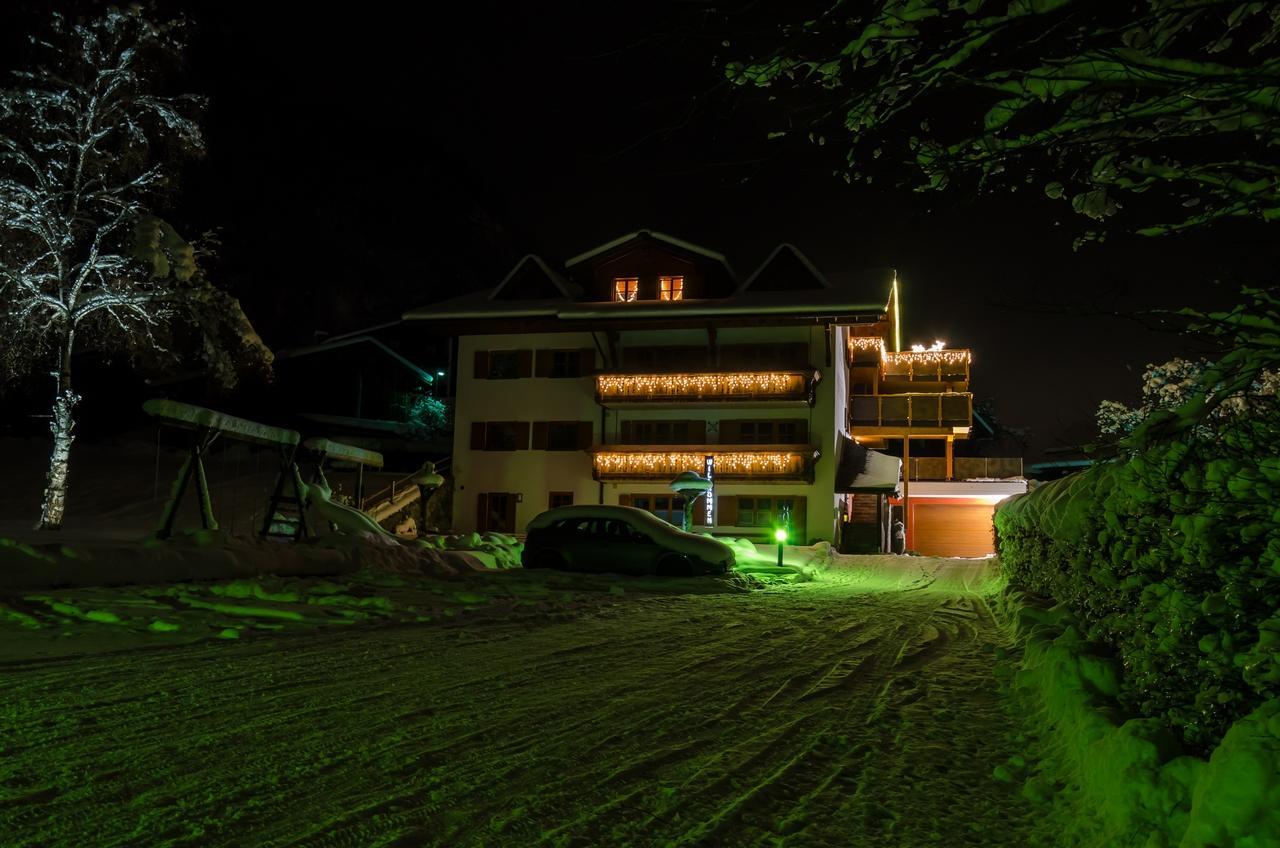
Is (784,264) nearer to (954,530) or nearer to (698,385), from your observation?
(698,385)

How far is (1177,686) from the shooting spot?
3.63 metres

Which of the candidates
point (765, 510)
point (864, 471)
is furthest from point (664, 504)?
point (864, 471)

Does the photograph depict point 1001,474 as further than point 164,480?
Yes

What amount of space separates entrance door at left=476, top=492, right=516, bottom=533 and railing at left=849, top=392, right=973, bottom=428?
1511 cm

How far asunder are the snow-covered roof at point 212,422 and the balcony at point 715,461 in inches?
640

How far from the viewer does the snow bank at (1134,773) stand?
8.07 feet

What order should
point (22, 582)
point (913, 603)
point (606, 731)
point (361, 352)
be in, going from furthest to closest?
point (361, 352) → point (913, 603) → point (22, 582) → point (606, 731)

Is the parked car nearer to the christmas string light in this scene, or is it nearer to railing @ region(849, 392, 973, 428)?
the christmas string light

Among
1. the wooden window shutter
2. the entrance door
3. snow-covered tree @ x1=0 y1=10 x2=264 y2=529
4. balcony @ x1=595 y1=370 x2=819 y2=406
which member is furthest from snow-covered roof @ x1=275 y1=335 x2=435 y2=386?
the wooden window shutter

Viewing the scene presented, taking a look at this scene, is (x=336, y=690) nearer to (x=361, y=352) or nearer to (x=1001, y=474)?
(x=1001, y=474)

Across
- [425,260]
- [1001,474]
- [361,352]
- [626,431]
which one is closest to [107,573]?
[626,431]

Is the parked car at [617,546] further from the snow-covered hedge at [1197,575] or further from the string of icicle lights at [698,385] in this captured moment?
the snow-covered hedge at [1197,575]

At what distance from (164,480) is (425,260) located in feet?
113

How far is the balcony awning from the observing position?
32.0 metres
